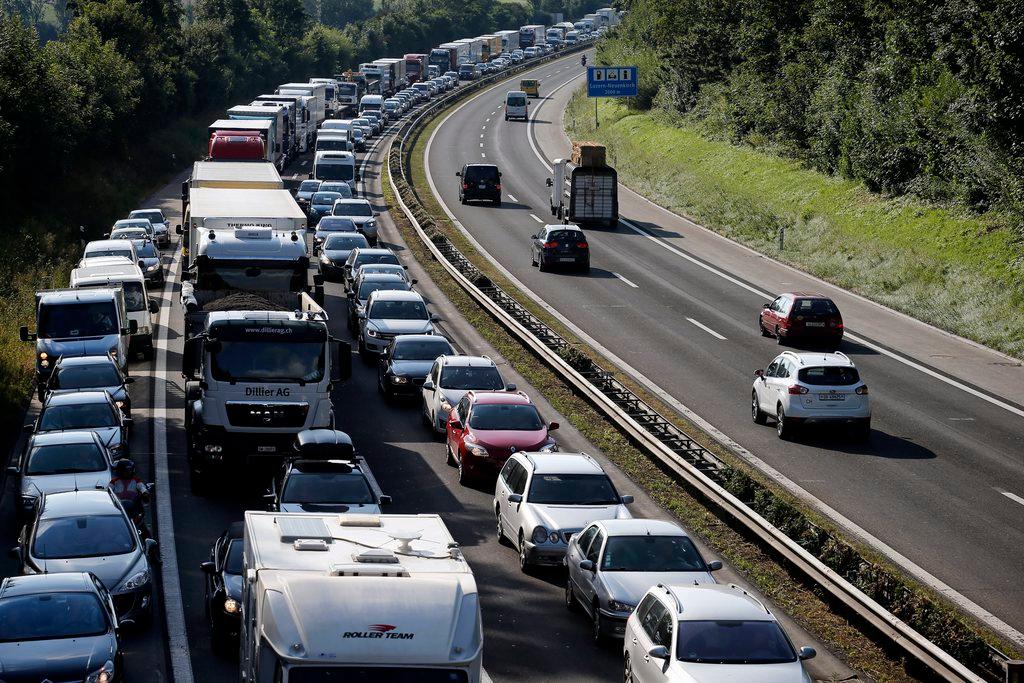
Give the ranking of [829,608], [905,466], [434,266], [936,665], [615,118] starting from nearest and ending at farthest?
[936,665] → [829,608] → [905,466] → [434,266] → [615,118]

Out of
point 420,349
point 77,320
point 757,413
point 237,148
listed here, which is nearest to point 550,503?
point 757,413

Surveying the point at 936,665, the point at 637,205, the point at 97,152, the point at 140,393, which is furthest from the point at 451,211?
the point at 936,665

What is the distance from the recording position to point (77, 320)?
31719 mm

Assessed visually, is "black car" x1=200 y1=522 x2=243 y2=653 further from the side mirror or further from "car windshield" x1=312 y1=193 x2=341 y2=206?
"car windshield" x1=312 y1=193 x2=341 y2=206

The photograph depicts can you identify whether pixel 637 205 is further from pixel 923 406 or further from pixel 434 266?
pixel 923 406

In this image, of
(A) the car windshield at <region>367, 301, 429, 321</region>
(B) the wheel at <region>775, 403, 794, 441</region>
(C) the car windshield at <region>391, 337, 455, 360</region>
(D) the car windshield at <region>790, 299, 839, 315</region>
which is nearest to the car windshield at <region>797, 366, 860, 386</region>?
(B) the wheel at <region>775, 403, 794, 441</region>

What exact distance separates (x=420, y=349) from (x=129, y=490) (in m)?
11.0

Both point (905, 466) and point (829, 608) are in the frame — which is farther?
point (905, 466)

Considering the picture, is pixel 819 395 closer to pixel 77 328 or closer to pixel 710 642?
pixel 710 642

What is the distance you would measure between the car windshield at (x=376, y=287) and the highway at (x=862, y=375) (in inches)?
197

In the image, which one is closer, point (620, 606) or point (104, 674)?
point (104, 674)

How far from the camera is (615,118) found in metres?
96.6

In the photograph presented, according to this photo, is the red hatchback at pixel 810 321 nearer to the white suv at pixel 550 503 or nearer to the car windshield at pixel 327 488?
the white suv at pixel 550 503

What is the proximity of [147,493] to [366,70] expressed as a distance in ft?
341
